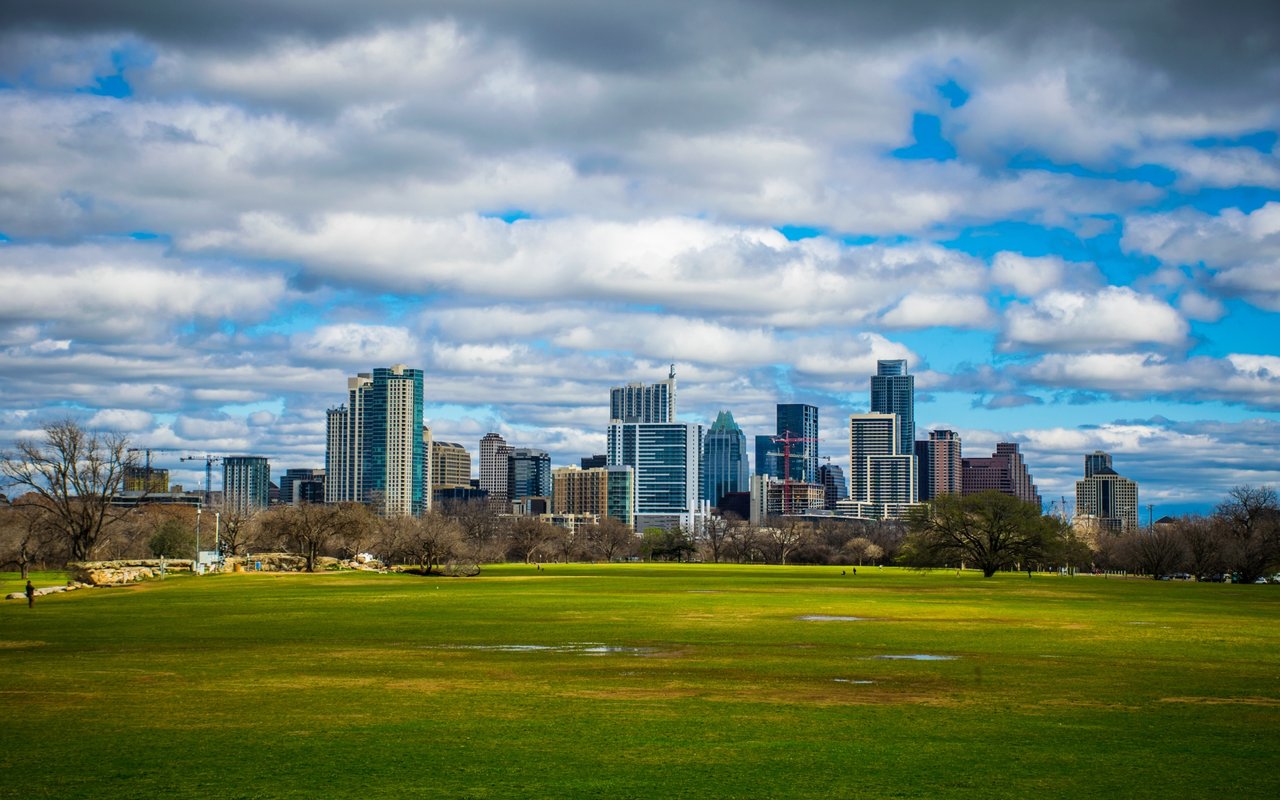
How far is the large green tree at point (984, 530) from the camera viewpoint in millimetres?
115875

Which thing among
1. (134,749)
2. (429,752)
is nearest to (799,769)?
(429,752)

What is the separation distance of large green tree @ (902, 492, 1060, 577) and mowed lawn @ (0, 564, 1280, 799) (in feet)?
215

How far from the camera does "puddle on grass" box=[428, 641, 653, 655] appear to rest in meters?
36.1

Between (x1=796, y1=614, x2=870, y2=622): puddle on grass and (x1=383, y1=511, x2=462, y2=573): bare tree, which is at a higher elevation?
(x1=796, y1=614, x2=870, y2=622): puddle on grass

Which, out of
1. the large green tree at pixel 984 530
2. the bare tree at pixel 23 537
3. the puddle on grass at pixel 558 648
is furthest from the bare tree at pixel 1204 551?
the bare tree at pixel 23 537

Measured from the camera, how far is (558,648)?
37125 mm

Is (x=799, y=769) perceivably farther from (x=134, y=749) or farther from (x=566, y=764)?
(x=134, y=749)

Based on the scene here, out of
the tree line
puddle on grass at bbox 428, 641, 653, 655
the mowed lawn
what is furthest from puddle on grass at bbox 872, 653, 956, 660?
the tree line

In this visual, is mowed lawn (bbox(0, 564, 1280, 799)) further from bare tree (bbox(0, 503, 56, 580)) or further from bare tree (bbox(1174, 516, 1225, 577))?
bare tree (bbox(1174, 516, 1225, 577))

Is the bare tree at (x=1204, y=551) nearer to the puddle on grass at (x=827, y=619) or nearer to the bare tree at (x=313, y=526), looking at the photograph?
the bare tree at (x=313, y=526)

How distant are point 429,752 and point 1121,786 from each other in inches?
412

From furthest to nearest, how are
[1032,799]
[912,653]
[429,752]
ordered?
[912,653] < [429,752] < [1032,799]

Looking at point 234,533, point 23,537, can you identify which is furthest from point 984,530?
point 23,537

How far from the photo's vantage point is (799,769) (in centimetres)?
1798
